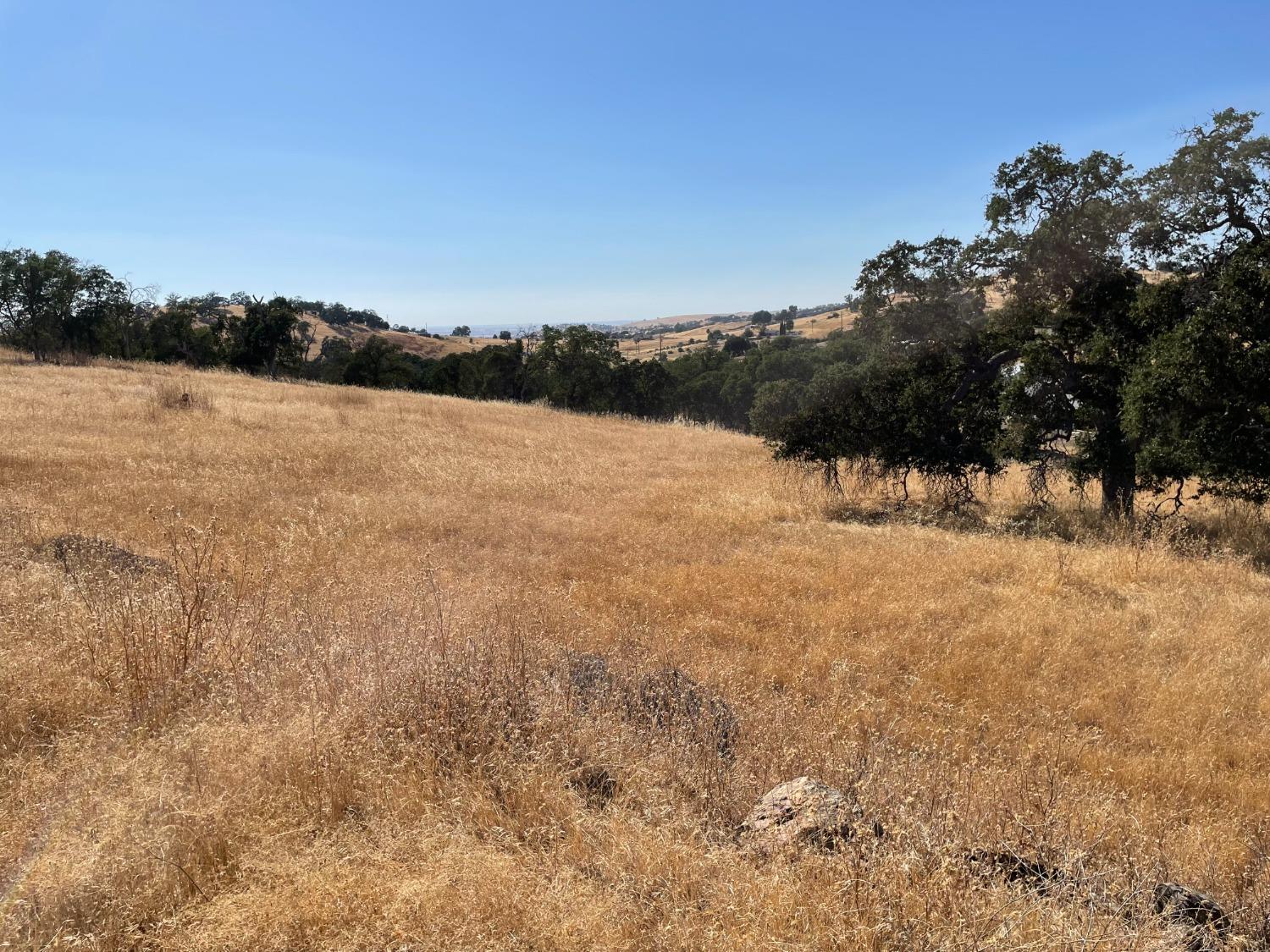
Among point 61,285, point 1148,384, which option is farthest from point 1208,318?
point 61,285

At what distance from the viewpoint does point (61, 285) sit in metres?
33.7

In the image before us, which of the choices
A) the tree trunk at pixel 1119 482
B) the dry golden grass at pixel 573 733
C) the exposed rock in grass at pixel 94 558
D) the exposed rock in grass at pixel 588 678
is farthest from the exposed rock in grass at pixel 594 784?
the tree trunk at pixel 1119 482

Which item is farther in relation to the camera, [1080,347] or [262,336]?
[262,336]

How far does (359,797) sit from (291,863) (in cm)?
54

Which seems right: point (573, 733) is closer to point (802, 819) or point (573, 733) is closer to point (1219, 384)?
point (802, 819)

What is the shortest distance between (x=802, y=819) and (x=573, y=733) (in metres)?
1.48

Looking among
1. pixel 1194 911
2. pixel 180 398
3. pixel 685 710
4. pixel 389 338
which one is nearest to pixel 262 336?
pixel 180 398

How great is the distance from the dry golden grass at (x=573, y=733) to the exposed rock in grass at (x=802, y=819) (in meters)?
0.16

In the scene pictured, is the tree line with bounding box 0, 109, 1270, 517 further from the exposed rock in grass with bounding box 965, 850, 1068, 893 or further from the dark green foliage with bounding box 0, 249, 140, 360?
the dark green foliage with bounding box 0, 249, 140, 360

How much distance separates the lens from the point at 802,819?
10.6 ft

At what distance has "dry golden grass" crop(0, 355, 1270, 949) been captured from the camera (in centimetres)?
267

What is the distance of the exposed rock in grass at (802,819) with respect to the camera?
3.11 meters

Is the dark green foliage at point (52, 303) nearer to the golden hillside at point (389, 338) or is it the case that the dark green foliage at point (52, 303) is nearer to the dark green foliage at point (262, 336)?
the dark green foliage at point (262, 336)

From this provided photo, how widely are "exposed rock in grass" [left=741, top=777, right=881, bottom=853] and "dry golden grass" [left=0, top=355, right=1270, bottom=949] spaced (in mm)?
157
